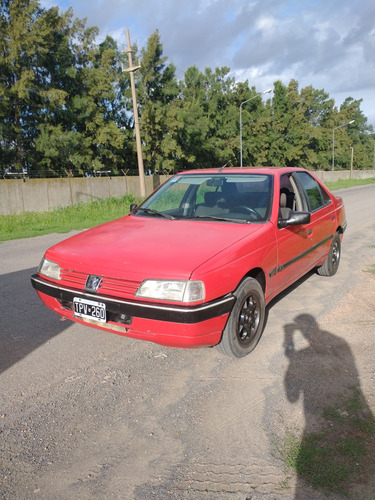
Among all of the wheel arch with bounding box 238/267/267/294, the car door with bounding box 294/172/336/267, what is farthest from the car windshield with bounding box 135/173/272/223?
the car door with bounding box 294/172/336/267

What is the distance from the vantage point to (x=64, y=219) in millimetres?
14648

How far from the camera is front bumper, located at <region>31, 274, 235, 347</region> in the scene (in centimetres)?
273

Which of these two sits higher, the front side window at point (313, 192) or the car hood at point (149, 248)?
the front side window at point (313, 192)

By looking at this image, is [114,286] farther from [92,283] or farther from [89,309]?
[89,309]

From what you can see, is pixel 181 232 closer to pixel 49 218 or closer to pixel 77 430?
pixel 77 430

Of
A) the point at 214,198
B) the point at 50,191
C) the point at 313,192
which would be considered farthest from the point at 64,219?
the point at 50,191

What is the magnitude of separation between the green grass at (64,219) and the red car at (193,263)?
7808 millimetres

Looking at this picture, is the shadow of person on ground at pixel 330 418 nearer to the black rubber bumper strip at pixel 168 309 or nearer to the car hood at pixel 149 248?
the black rubber bumper strip at pixel 168 309

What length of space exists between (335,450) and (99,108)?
36.8 meters

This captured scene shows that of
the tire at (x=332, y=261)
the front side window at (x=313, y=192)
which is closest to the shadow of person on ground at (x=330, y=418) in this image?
the front side window at (x=313, y=192)

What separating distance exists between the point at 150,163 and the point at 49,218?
2653 centimetres

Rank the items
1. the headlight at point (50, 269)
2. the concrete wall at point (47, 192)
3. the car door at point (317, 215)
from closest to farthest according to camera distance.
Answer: the headlight at point (50, 269) < the car door at point (317, 215) < the concrete wall at point (47, 192)

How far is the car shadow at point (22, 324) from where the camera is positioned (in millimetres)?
3523

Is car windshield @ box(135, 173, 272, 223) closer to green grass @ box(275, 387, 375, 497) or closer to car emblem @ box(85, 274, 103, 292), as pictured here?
car emblem @ box(85, 274, 103, 292)
